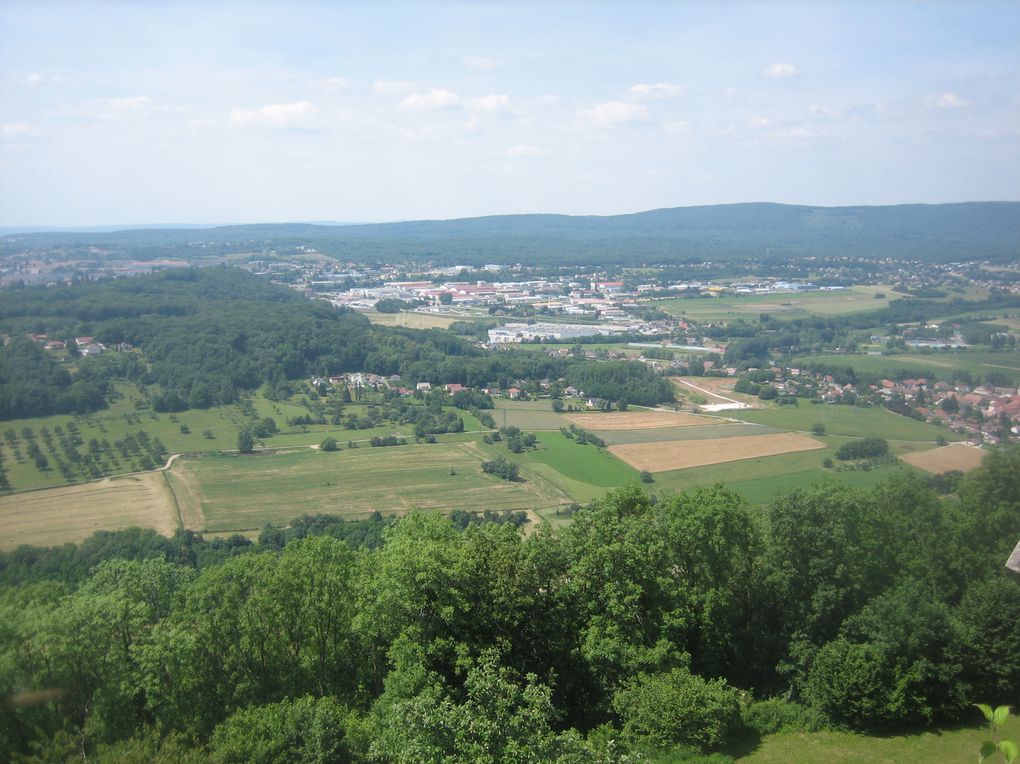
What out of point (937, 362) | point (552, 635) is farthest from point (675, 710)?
point (937, 362)

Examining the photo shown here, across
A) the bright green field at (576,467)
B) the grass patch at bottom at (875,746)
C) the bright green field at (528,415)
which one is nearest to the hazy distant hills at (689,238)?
the bright green field at (528,415)

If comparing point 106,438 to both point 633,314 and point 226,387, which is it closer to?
point 226,387

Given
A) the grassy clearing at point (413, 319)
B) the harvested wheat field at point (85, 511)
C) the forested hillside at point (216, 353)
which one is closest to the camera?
the harvested wheat field at point (85, 511)

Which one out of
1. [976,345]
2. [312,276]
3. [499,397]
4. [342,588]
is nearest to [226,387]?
[499,397]

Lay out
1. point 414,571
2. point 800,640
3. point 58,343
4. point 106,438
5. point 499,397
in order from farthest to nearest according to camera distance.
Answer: point 499,397 → point 58,343 → point 106,438 → point 800,640 → point 414,571

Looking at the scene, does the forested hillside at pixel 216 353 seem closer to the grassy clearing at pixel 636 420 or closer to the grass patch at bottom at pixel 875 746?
the grassy clearing at pixel 636 420

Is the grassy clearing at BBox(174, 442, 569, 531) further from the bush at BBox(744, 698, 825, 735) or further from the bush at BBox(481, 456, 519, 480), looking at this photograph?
the bush at BBox(744, 698, 825, 735)
